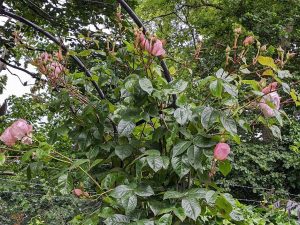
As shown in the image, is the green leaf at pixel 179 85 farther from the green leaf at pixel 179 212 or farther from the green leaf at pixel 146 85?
the green leaf at pixel 179 212

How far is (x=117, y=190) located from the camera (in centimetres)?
109

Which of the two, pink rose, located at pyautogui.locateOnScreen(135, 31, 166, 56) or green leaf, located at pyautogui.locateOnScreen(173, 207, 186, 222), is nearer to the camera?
green leaf, located at pyautogui.locateOnScreen(173, 207, 186, 222)

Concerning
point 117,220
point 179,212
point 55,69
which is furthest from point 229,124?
point 55,69

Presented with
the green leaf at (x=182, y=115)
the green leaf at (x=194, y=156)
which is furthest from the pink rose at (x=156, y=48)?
the green leaf at (x=194, y=156)

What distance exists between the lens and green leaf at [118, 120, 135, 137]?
1177 millimetres

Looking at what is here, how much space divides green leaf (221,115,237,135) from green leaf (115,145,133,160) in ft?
1.03

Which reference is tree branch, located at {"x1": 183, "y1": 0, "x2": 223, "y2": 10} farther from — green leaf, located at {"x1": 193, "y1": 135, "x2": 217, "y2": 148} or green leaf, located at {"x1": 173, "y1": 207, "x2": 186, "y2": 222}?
green leaf, located at {"x1": 173, "y1": 207, "x2": 186, "y2": 222}

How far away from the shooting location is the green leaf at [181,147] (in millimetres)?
1101

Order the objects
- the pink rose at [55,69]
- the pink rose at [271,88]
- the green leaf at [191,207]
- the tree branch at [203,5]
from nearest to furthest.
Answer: the green leaf at [191,207], the pink rose at [271,88], the pink rose at [55,69], the tree branch at [203,5]

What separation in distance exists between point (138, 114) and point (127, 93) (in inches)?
3.0

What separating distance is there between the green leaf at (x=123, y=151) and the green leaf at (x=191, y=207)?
0.25 meters

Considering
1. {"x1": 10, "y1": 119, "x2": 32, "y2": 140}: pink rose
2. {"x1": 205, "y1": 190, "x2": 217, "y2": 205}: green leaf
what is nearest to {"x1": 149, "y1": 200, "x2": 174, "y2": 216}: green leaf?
{"x1": 205, "y1": 190, "x2": 217, "y2": 205}: green leaf

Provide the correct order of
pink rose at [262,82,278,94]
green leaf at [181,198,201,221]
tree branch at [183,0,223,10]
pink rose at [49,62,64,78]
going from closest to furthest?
1. green leaf at [181,198,201,221]
2. pink rose at [262,82,278,94]
3. pink rose at [49,62,64,78]
4. tree branch at [183,0,223,10]

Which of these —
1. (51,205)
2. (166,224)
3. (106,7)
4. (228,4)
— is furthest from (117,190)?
(228,4)
